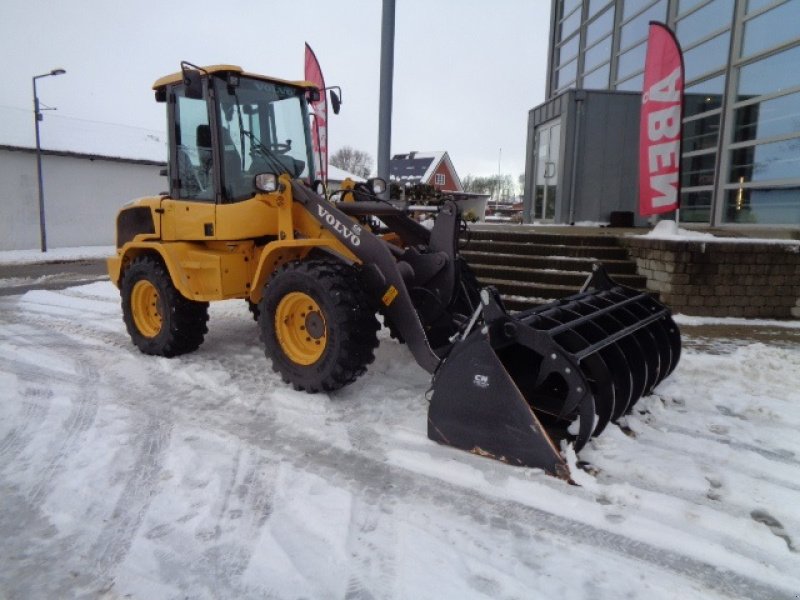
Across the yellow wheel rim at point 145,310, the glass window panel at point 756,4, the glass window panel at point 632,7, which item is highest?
the glass window panel at point 632,7

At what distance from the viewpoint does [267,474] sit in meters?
2.97

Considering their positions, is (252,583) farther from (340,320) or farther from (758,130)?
(758,130)

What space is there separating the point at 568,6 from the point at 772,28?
955cm

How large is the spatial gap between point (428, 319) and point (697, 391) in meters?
2.20

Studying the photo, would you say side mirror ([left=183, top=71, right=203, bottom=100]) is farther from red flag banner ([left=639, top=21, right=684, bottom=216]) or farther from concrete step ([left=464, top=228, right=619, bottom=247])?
red flag banner ([left=639, top=21, right=684, bottom=216])

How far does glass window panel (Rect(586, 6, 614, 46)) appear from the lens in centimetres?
1461

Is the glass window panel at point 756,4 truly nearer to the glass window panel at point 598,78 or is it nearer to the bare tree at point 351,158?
the glass window panel at point 598,78

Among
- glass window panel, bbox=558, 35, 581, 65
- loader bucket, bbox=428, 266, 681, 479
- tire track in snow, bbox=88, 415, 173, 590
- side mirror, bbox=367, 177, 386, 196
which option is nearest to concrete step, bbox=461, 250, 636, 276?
side mirror, bbox=367, 177, 386, 196

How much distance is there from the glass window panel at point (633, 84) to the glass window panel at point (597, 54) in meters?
1.22

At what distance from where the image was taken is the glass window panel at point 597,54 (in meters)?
14.8

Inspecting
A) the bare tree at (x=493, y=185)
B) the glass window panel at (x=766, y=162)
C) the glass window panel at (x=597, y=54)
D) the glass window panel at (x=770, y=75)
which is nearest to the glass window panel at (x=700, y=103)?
the glass window panel at (x=770, y=75)

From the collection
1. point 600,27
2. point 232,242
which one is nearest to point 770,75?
point 600,27

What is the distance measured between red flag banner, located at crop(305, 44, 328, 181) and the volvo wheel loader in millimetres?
303

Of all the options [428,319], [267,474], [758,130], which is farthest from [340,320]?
[758,130]
